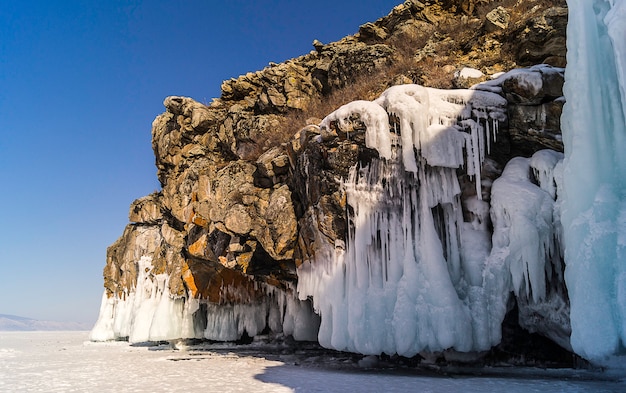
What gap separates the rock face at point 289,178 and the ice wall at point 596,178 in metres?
3.41

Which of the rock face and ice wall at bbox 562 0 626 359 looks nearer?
ice wall at bbox 562 0 626 359

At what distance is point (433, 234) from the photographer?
11773mm

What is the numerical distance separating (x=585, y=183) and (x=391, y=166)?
18.2 feet

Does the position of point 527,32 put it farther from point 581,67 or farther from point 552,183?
point 581,67

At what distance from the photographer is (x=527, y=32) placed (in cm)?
1376

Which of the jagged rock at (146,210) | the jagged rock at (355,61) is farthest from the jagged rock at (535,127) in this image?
the jagged rock at (146,210)

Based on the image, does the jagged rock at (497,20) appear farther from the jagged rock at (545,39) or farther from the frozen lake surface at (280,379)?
the frozen lake surface at (280,379)

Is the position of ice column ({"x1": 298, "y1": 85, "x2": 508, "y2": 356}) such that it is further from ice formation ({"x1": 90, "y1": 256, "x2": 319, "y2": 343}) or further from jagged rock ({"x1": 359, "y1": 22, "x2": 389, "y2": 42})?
jagged rock ({"x1": 359, "y1": 22, "x2": 389, "y2": 42})

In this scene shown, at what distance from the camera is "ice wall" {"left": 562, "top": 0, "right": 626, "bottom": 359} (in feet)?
22.1

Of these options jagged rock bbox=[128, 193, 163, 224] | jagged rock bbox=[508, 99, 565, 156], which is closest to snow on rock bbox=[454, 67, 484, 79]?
jagged rock bbox=[508, 99, 565, 156]

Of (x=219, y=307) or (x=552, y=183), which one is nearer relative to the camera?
(x=552, y=183)

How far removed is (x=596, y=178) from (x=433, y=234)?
15.7ft

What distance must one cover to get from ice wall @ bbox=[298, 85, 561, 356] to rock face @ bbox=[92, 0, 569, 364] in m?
0.13

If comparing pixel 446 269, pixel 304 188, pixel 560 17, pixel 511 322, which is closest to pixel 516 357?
pixel 511 322
